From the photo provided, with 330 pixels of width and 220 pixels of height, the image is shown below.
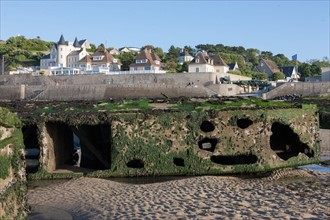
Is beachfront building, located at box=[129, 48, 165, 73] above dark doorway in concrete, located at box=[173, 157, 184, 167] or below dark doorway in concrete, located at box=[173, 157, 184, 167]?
above

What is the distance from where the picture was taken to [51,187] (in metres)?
14.6

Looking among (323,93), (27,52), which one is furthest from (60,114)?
(27,52)

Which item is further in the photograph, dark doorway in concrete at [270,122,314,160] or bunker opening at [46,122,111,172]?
bunker opening at [46,122,111,172]

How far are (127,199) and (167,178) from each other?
145 inches

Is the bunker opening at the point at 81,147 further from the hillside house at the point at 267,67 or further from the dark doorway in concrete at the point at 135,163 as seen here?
the hillside house at the point at 267,67

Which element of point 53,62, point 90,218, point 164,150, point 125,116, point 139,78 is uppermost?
point 53,62

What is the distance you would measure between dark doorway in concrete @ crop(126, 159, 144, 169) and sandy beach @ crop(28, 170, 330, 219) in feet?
5.14

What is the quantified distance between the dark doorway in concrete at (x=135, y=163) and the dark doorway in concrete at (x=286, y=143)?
5.46 metres

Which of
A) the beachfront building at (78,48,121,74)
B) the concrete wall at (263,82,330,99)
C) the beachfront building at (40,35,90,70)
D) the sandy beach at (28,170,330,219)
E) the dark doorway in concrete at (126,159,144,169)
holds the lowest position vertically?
the sandy beach at (28,170,330,219)

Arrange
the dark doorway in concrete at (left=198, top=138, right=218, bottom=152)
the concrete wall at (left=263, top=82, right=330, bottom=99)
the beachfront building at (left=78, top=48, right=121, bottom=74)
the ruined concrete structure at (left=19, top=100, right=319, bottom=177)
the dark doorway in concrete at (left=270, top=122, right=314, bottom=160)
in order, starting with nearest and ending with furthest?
the ruined concrete structure at (left=19, top=100, right=319, bottom=177) < the dark doorway in concrete at (left=198, top=138, right=218, bottom=152) < the dark doorway in concrete at (left=270, top=122, right=314, bottom=160) < the concrete wall at (left=263, top=82, right=330, bottom=99) < the beachfront building at (left=78, top=48, right=121, bottom=74)

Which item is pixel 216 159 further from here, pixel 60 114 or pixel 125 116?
pixel 60 114

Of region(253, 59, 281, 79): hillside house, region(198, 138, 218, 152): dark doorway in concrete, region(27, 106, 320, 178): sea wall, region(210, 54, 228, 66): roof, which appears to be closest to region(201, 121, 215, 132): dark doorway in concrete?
region(27, 106, 320, 178): sea wall

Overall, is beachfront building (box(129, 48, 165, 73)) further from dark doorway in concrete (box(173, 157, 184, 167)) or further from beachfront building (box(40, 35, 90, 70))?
dark doorway in concrete (box(173, 157, 184, 167))

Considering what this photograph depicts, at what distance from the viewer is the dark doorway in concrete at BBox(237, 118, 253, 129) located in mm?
16281
